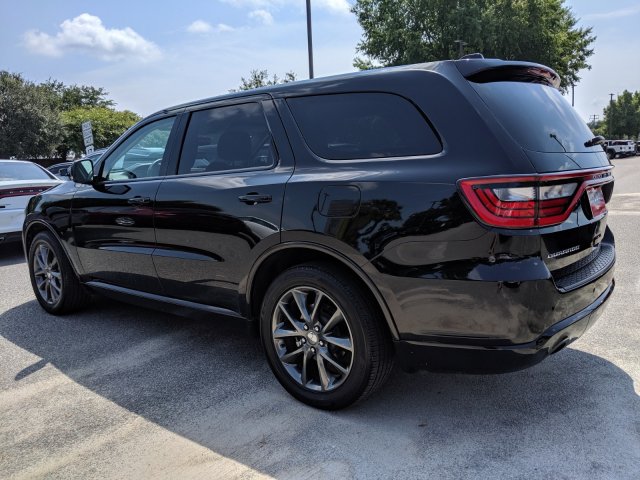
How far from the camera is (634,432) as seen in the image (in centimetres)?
268

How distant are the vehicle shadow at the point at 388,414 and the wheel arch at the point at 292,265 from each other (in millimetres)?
303

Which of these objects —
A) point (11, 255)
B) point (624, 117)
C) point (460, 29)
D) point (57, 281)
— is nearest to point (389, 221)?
point (57, 281)

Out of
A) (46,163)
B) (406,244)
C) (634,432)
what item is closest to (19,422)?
(406,244)

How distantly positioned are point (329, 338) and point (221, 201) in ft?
3.52

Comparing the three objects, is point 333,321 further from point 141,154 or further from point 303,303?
point 141,154

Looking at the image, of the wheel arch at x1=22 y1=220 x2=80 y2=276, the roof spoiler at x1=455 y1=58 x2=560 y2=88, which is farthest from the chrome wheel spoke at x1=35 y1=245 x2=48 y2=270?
the roof spoiler at x1=455 y1=58 x2=560 y2=88

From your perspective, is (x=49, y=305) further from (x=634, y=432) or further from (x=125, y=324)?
(x=634, y=432)

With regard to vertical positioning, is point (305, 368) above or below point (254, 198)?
below

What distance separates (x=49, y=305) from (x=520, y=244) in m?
4.33

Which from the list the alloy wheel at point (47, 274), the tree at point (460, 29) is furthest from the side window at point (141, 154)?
the tree at point (460, 29)

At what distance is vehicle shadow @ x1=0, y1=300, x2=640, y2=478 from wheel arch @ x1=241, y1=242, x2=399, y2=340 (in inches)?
11.9

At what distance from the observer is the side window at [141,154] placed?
3.99 metres

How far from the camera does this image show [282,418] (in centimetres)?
299

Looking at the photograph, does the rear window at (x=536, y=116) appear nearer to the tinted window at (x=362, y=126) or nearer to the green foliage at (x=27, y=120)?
the tinted window at (x=362, y=126)
